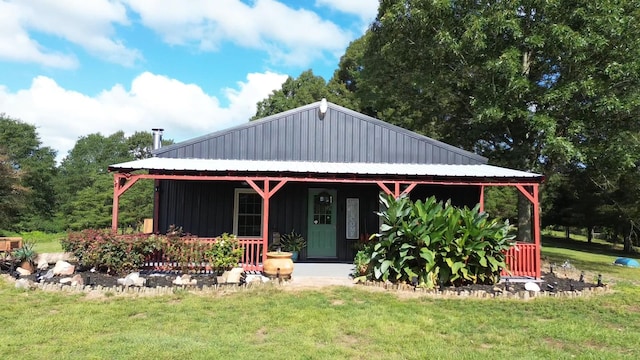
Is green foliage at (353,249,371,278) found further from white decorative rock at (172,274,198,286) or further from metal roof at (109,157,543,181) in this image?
white decorative rock at (172,274,198,286)

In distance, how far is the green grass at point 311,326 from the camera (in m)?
4.80

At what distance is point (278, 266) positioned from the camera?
8789 millimetres

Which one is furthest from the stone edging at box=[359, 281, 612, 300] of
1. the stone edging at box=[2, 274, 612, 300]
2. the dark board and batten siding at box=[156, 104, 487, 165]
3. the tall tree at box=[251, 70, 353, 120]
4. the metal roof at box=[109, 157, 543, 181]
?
the tall tree at box=[251, 70, 353, 120]

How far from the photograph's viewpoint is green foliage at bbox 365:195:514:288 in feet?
26.9

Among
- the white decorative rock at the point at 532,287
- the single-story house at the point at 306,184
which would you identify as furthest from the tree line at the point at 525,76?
the white decorative rock at the point at 532,287

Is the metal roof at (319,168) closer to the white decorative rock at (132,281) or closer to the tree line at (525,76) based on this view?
the white decorative rock at (132,281)

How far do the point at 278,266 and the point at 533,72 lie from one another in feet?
41.6

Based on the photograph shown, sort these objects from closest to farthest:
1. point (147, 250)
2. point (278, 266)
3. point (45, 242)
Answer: point (278, 266) < point (147, 250) < point (45, 242)

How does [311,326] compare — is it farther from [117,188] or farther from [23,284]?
[117,188]

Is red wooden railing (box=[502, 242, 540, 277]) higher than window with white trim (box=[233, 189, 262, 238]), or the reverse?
window with white trim (box=[233, 189, 262, 238])

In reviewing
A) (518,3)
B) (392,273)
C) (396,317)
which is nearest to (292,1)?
(518,3)

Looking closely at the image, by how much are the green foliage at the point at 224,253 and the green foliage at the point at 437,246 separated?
3.04 metres

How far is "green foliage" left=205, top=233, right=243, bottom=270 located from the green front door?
3272 mm

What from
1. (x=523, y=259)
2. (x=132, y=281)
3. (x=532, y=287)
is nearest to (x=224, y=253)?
(x=132, y=281)
